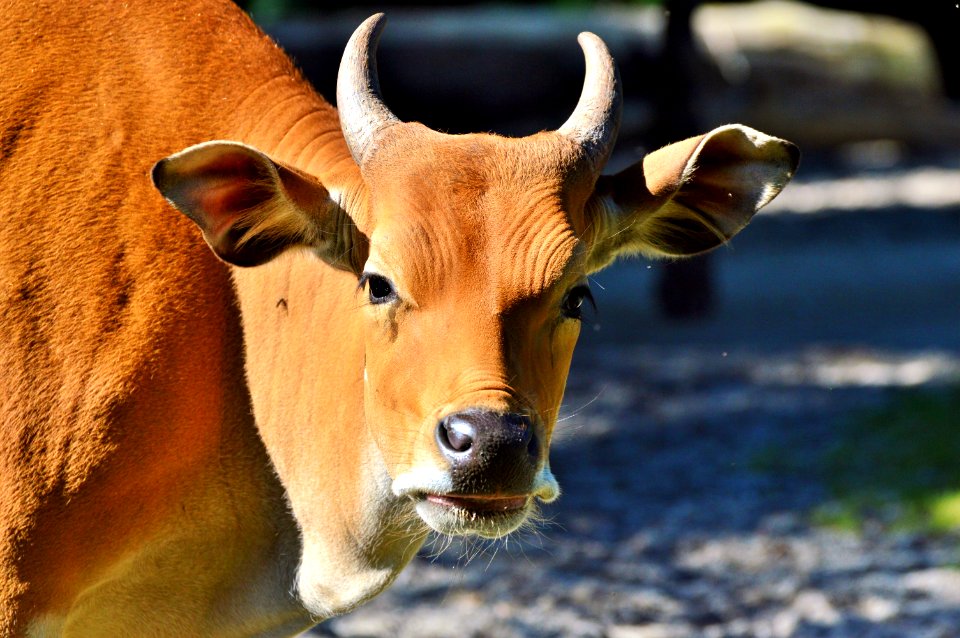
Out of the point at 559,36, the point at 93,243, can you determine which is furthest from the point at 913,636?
the point at 559,36

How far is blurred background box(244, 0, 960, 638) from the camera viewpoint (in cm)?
706

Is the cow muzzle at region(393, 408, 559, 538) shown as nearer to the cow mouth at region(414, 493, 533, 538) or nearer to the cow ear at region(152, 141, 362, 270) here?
the cow mouth at region(414, 493, 533, 538)

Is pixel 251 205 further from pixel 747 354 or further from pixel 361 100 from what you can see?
pixel 747 354

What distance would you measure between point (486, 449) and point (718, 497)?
18.0ft

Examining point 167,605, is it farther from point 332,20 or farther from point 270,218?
point 332,20

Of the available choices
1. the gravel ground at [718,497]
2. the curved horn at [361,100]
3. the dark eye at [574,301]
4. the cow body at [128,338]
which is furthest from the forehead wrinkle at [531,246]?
the gravel ground at [718,497]

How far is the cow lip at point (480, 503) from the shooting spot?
3.42m

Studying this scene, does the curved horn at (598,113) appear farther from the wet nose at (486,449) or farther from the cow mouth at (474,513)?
the cow mouth at (474,513)

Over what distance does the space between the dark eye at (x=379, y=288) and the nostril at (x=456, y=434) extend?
43 cm

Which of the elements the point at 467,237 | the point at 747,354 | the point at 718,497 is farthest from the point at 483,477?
the point at 747,354

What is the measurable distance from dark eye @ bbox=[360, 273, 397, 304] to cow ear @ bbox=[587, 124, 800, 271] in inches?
25.2

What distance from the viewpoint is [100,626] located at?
4.11 m

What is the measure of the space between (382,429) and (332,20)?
15.1 m

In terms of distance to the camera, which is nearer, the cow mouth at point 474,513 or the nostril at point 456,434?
the nostril at point 456,434
